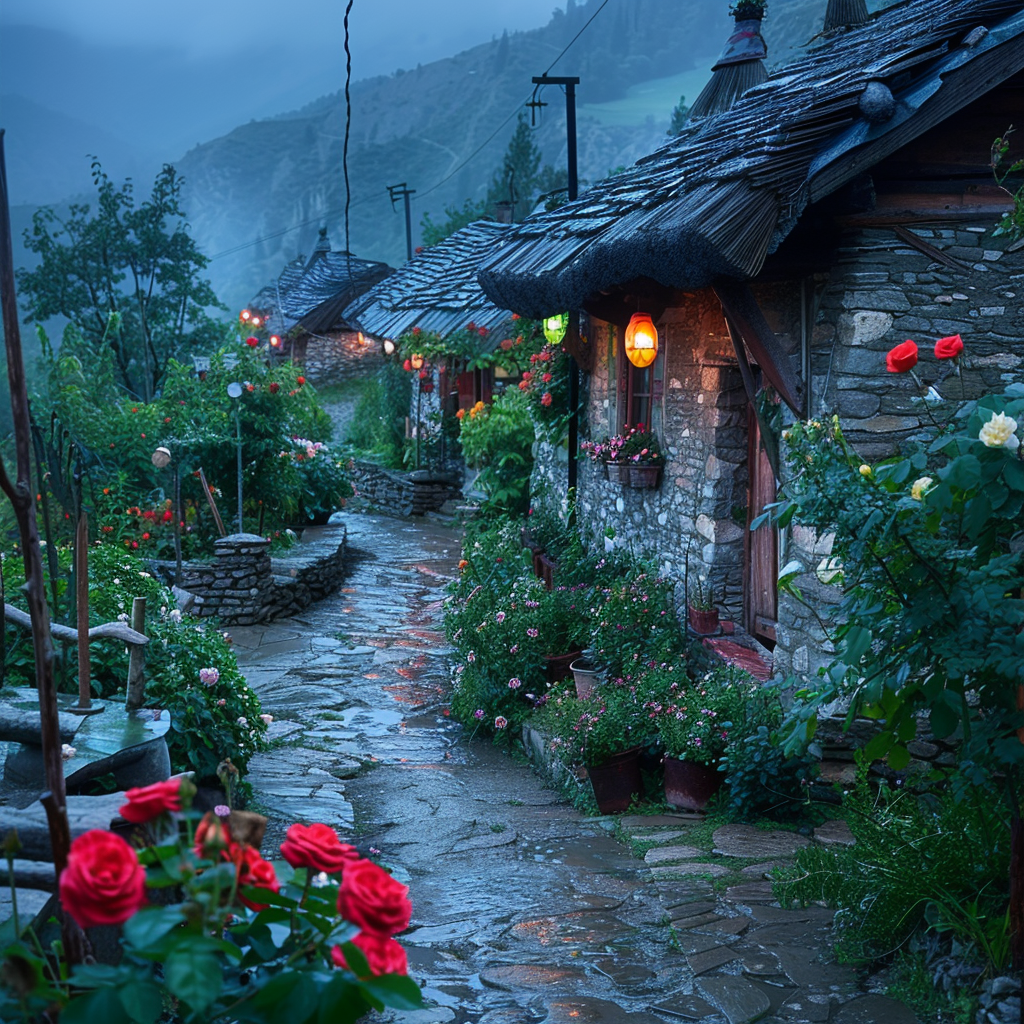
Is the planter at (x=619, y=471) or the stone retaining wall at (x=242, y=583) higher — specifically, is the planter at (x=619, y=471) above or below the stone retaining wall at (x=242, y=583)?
above

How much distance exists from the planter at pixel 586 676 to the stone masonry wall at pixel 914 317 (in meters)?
2.28

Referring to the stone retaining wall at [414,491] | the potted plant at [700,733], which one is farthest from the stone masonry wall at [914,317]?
the stone retaining wall at [414,491]

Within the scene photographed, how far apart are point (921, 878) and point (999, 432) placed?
5.13 ft

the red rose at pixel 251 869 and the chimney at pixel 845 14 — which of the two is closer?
the red rose at pixel 251 869

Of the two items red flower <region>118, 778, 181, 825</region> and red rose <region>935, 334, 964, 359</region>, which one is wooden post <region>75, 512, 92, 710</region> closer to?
red flower <region>118, 778, 181, 825</region>

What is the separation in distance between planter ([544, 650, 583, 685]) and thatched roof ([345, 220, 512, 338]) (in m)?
6.49

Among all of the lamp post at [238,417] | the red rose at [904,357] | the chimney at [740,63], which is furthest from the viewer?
the lamp post at [238,417]

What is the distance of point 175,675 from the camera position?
503 centimetres

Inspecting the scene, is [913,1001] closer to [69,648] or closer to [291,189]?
[69,648]

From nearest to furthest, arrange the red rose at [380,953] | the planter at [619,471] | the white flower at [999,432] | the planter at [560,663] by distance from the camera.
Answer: the red rose at [380,953]
the white flower at [999,432]
the planter at [619,471]
the planter at [560,663]

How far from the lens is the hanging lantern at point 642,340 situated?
7.10m

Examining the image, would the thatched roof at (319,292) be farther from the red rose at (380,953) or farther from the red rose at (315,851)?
the red rose at (380,953)

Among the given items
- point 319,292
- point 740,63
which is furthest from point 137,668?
point 319,292

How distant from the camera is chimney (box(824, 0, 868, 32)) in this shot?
893 cm
